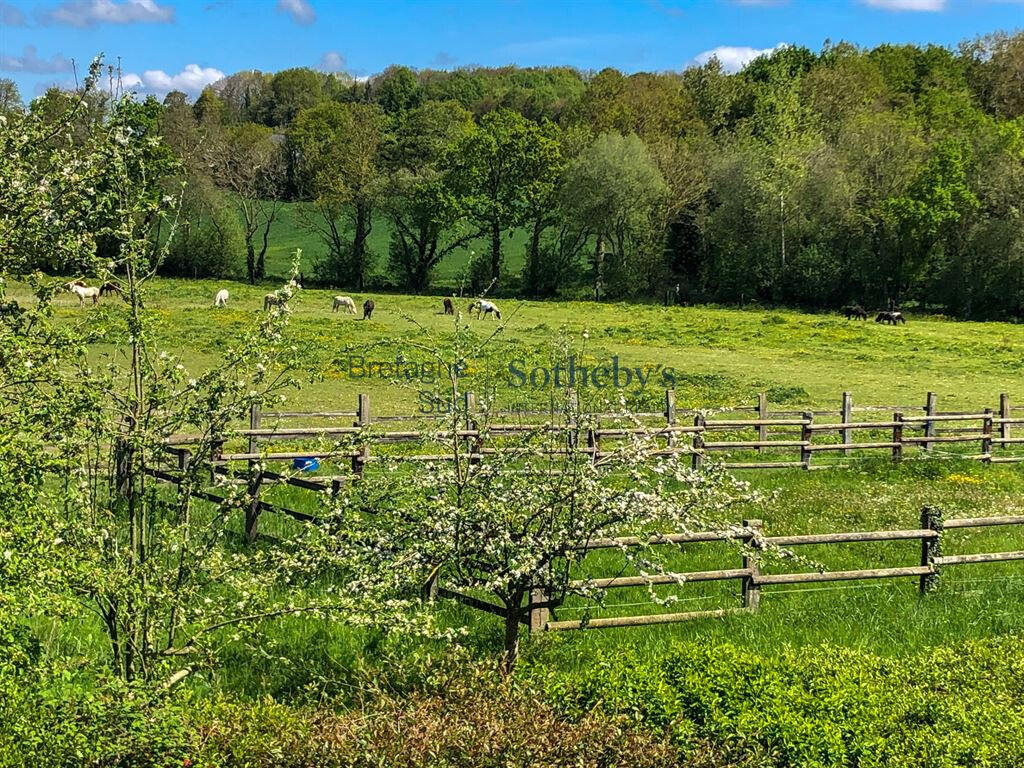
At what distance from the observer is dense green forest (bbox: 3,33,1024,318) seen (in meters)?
60.6

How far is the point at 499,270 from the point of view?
6912 centimetres

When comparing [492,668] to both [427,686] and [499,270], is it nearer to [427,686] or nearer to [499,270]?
[427,686]

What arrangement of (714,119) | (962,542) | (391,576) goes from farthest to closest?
(714,119)
(962,542)
(391,576)

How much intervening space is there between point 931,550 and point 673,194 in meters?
59.9

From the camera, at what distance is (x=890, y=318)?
52.7 metres

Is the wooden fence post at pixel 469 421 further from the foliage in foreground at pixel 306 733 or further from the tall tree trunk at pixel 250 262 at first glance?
the tall tree trunk at pixel 250 262

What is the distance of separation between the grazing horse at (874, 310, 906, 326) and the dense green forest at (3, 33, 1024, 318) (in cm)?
818

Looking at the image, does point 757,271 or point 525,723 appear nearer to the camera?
point 525,723

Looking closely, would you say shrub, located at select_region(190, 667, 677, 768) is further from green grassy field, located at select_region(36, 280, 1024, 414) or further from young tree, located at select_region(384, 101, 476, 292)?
young tree, located at select_region(384, 101, 476, 292)

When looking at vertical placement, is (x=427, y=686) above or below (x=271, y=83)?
below

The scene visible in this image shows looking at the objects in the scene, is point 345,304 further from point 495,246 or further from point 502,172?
point 502,172

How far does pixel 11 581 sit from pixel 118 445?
4.14 feet

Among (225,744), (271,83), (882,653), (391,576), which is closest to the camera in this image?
(225,744)

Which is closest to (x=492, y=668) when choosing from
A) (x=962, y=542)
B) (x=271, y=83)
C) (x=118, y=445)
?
(x=118, y=445)
